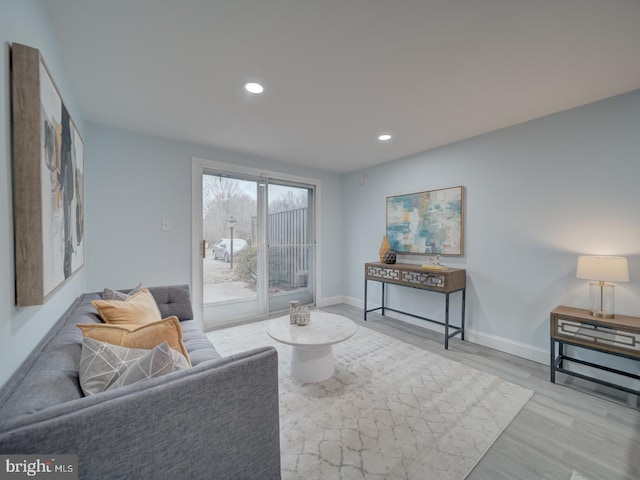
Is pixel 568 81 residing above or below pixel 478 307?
above

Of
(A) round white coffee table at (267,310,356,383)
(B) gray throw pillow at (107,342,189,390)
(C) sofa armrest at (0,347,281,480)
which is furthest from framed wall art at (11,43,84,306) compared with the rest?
(A) round white coffee table at (267,310,356,383)

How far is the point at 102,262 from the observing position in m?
2.69

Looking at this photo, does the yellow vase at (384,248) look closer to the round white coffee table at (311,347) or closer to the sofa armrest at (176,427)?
the round white coffee table at (311,347)

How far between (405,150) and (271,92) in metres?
2.06

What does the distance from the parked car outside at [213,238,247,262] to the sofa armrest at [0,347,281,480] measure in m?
2.73

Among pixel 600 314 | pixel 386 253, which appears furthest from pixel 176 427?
pixel 386 253

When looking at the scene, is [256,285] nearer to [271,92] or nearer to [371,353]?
[371,353]

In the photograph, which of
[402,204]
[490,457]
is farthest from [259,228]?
[490,457]

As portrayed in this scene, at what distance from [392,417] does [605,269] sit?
194cm

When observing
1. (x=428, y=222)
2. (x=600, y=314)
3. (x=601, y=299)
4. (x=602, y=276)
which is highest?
(x=428, y=222)

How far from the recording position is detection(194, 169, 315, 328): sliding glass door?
3.48 m

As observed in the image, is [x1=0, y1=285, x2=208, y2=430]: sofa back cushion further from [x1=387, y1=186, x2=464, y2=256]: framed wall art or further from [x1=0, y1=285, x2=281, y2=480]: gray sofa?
[x1=387, y1=186, x2=464, y2=256]: framed wall art

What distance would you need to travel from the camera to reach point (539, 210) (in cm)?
255

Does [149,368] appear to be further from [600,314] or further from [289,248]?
[289,248]
